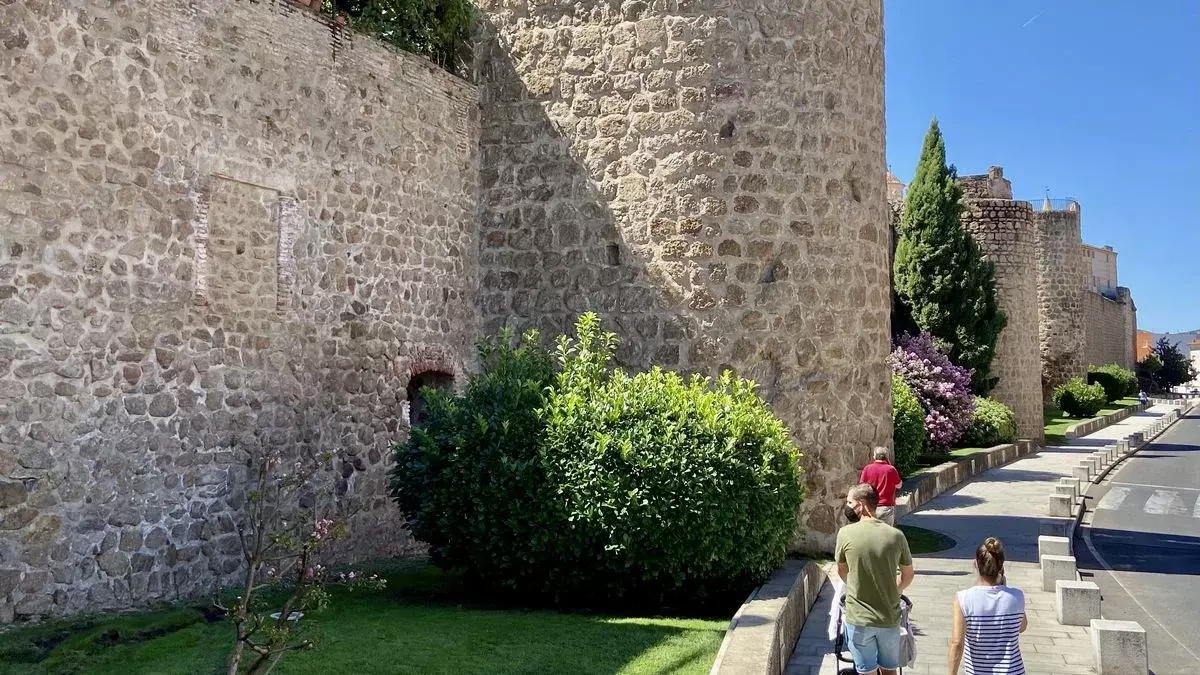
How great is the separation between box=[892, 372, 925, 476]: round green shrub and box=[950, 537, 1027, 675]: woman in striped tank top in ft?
44.2

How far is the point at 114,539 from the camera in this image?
7.77m

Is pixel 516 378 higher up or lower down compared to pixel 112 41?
lower down

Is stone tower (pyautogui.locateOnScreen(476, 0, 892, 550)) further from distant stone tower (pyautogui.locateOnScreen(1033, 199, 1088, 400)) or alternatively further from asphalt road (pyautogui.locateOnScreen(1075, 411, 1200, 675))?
distant stone tower (pyautogui.locateOnScreen(1033, 199, 1088, 400))

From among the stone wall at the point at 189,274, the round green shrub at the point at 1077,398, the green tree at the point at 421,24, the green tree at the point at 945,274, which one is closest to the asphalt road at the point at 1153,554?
the green tree at the point at 945,274

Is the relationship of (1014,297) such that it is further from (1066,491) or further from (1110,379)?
(1110,379)

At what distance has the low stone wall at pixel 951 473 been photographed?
1691cm

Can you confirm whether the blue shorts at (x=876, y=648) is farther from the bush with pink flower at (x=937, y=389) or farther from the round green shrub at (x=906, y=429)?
the bush with pink flower at (x=937, y=389)

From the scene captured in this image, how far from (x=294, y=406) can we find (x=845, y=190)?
5.80m

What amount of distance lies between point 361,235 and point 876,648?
6258mm

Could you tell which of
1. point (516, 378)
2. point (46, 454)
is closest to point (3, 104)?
point (46, 454)

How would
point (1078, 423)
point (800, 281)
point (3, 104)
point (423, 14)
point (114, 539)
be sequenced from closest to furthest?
point (3, 104) → point (114, 539) → point (800, 281) → point (423, 14) → point (1078, 423)

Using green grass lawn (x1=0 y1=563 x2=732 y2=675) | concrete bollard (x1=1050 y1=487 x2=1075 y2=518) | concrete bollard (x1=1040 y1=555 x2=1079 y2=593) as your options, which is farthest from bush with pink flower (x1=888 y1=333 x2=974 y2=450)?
green grass lawn (x1=0 y1=563 x2=732 y2=675)

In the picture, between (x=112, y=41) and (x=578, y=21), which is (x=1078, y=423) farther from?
(x=112, y=41)

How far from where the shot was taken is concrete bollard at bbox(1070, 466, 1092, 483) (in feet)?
67.6
